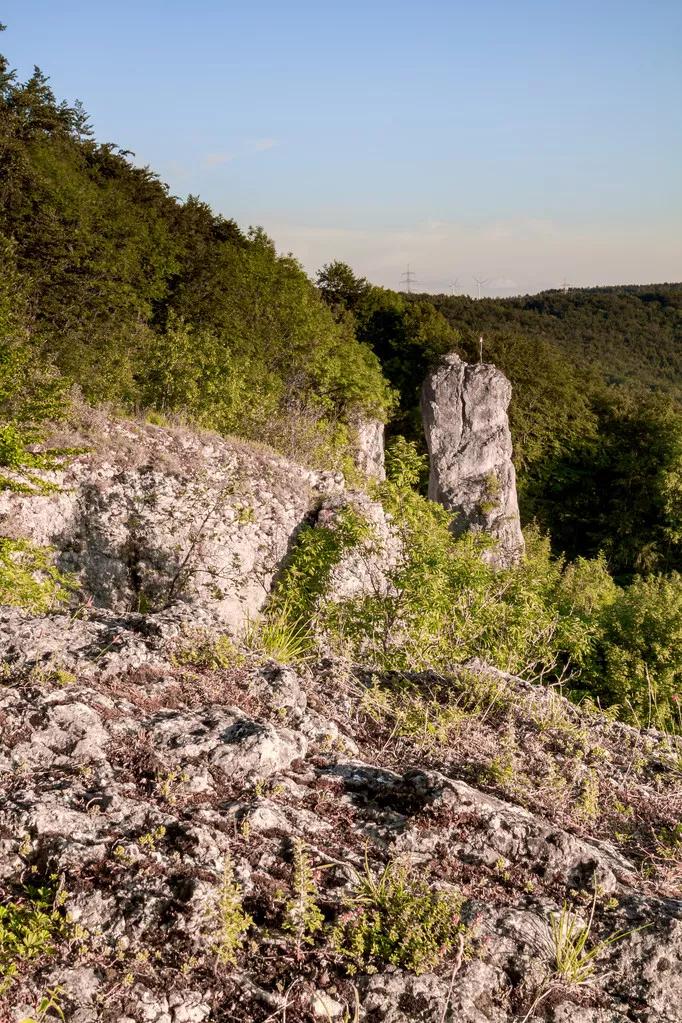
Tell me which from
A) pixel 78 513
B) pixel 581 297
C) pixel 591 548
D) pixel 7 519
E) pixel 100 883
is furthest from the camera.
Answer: pixel 581 297

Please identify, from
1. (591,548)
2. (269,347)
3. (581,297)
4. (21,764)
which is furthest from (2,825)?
(581,297)

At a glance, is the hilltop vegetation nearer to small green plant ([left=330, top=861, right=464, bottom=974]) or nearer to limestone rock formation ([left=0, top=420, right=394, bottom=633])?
limestone rock formation ([left=0, top=420, right=394, bottom=633])

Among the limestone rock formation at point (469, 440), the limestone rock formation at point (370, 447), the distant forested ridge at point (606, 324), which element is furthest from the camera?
the distant forested ridge at point (606, 324)

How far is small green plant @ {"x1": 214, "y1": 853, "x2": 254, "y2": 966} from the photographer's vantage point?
2211 millimetres

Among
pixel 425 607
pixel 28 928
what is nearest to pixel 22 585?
pixel 425 607

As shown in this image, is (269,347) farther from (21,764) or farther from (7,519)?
(21,764)

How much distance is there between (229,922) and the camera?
2281 millimetres

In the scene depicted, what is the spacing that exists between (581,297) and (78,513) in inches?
3552

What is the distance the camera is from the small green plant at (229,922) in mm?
2211

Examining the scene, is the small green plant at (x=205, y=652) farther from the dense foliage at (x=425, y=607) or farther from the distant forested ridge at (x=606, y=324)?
the distant forested ridge at (x=606, y=324)

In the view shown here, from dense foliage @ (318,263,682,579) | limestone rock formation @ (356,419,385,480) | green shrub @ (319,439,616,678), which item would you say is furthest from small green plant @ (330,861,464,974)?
dense foliage @ (318,263,682,579)

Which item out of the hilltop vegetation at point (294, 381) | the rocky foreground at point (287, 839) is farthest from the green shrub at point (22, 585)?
the rocky foreground at point (287, 839)

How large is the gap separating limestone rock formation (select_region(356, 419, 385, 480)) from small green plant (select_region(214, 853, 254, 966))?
28449 mm

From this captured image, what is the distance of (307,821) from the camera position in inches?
114
